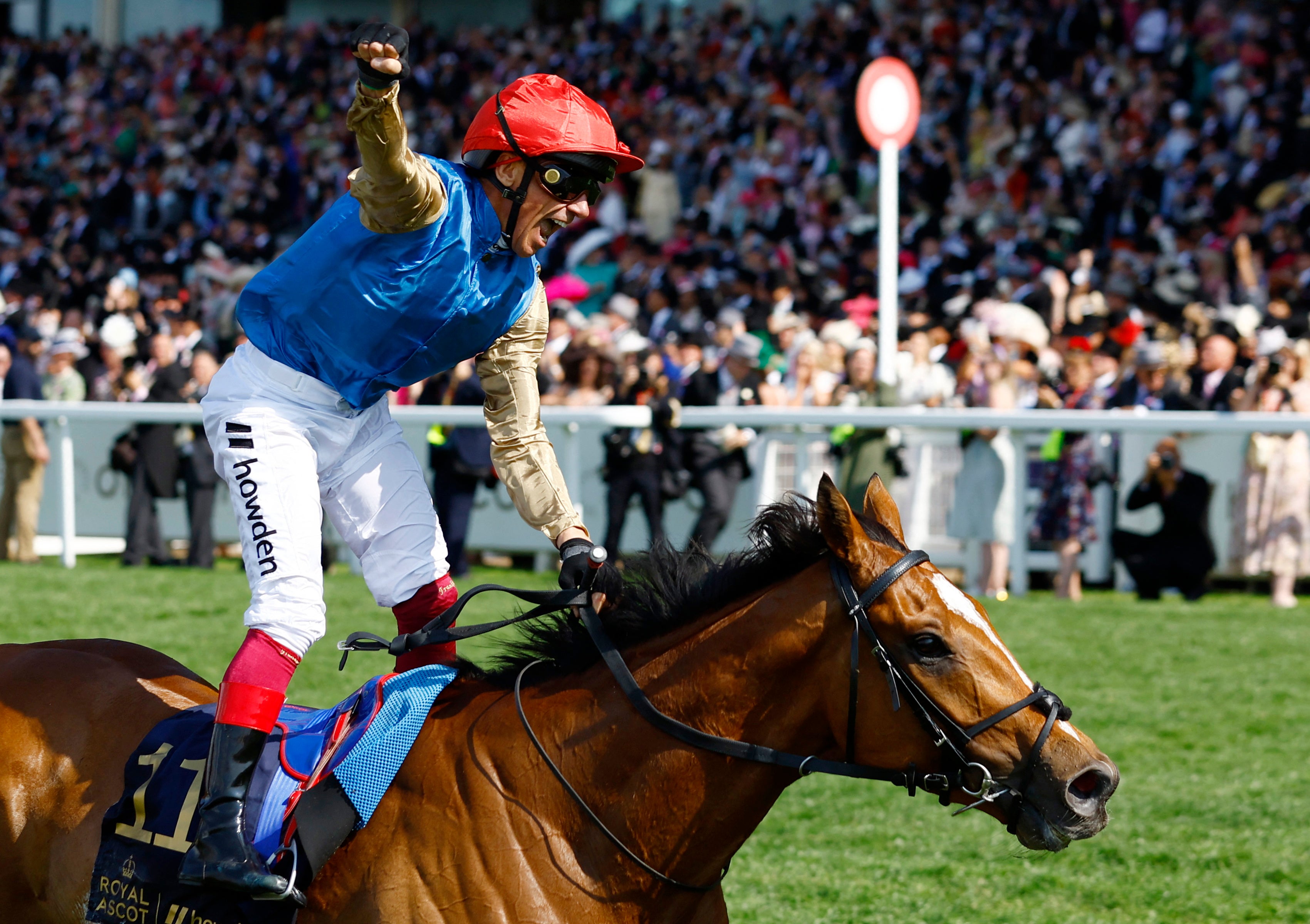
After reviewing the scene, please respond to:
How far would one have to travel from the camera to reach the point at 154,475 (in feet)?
33.6

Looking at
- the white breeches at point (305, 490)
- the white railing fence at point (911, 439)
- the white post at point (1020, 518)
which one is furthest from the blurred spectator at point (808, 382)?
the white breeches at point (305, 490)

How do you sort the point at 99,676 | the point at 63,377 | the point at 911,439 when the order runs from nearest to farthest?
1. the point at 99,676
2. the point at 911,439
3. the point at 63,377

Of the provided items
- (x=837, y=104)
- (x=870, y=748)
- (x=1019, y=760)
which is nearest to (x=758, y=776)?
(x=870, y=748)

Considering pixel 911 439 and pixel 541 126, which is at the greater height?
pixel 541 126

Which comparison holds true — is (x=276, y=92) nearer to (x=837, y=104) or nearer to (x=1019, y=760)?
(x=837, y=104)

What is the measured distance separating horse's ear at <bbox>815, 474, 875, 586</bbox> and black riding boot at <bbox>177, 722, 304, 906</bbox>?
3.65 ft

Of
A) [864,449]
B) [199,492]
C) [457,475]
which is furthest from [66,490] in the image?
[864,449]

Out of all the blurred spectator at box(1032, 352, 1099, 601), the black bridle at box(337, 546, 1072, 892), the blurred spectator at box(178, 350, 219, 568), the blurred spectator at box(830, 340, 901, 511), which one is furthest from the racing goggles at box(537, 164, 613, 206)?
the blurred spectator at box(178, 350, 219, 568)

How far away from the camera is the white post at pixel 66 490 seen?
33.4ft

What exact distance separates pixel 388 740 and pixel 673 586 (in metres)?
0.62

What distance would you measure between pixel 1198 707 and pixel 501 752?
484 centimetres

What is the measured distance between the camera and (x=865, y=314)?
41.9ft

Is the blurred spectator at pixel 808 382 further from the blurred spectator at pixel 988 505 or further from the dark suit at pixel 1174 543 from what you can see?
the dark suit at pixel 1174 543

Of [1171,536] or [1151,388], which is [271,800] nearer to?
[1171,536]
